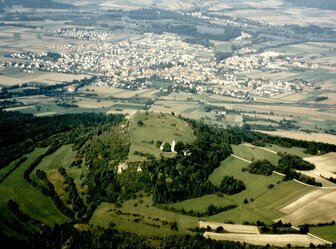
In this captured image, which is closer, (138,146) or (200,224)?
(200,224)

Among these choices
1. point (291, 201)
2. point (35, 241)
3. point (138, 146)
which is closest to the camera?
point (35, 241)

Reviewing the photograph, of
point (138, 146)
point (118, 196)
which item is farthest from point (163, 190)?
point (138, 146)

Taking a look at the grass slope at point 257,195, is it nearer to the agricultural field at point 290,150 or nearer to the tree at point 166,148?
the tree at point 166,148

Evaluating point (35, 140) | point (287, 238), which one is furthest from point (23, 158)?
point (287, 238)

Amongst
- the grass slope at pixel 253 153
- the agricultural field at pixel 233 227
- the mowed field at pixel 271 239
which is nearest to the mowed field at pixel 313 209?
the mowed field at pixel 271 239

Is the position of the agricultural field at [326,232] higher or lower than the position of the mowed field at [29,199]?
higher

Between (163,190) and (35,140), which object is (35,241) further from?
(35,140)

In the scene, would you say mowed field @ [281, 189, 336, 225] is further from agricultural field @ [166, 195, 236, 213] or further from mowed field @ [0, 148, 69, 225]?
mowed field @ [0, 148, 69, 225]

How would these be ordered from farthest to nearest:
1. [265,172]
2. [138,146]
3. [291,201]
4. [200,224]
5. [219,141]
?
[219,141] < [138,146] < [265,172] < [291,201] < [200,224]
